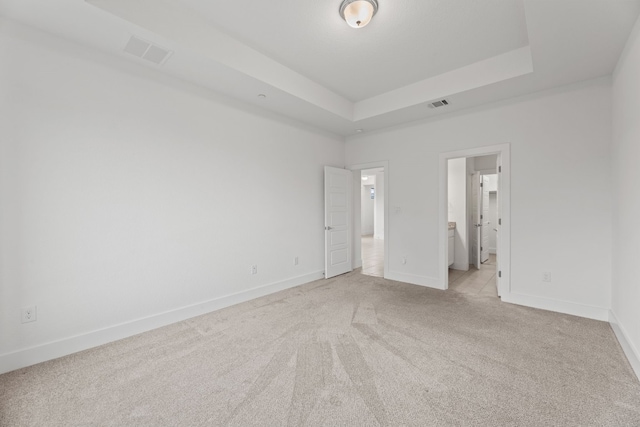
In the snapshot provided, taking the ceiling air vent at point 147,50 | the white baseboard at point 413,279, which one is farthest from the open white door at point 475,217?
the ceiling air vent at point 147,50

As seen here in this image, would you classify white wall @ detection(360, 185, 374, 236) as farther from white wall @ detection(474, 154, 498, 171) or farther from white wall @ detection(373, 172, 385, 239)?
white wall @ detection(474, 154, 498, 171)

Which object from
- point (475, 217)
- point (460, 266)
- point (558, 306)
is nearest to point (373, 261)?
point (460, 266)

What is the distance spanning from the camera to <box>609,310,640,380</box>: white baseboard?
81.1 inches

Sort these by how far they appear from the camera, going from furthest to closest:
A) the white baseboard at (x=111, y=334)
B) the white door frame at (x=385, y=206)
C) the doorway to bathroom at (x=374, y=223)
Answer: the doorway to bathroom at (x=374, y=223)
the white door frame at (x=385, y=206)
the white baseboard at (x=111, y=334)

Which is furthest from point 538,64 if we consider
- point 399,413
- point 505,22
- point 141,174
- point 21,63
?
point 21,63

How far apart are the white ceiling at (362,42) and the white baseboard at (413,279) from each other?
2632 mm

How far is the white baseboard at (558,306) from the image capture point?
303cm

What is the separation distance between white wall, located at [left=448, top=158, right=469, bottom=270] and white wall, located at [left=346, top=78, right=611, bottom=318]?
1626mm

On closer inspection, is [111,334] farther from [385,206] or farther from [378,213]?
[378,213]

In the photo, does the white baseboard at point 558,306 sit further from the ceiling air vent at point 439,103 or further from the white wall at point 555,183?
the ceiling air vent at point 439,103

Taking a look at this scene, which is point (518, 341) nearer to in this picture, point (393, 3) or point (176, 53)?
point (393, 3)

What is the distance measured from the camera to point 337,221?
505cm

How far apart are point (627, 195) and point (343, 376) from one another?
2.92 m

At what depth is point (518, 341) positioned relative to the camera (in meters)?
2.55
